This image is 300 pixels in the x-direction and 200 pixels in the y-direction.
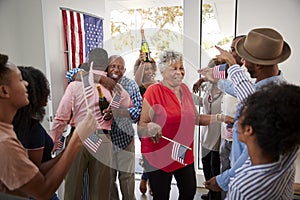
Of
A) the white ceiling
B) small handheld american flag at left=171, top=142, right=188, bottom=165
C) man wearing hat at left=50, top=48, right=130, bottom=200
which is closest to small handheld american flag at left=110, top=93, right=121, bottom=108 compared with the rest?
man wearing hat at left=50, top=48, right=130, bottom=200

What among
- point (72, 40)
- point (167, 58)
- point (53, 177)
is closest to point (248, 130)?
point (53, 177)

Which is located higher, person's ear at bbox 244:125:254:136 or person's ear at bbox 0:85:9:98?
person's ear at bbox 0:85:9:98

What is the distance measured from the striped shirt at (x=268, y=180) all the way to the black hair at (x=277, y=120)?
42mm

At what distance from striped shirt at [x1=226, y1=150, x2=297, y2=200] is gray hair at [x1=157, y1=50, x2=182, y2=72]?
100cm

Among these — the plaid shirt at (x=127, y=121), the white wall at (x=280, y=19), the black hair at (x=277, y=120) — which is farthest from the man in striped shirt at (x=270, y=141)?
the white wall at (x=280, y=19)

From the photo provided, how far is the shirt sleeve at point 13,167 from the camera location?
855 mm

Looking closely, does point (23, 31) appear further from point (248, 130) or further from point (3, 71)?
point (248, 130)

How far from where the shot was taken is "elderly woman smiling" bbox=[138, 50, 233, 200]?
1.66 meters

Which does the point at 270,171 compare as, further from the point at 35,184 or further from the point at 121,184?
the point at 121,184

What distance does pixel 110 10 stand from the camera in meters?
3.36

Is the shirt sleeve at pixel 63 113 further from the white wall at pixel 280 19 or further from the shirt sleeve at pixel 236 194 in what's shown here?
the white wall at pixel 280 19

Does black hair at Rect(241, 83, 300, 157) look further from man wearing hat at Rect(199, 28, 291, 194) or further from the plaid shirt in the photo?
the plaid shirt

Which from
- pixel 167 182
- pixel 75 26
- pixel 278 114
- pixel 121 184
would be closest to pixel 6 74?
pixel 278 114

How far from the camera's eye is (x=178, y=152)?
1.69m
